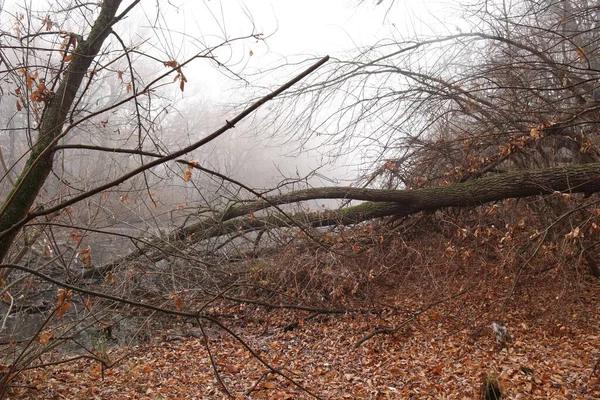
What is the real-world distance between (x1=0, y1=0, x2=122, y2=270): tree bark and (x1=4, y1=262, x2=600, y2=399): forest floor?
1.73 meters

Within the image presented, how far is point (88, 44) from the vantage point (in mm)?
3006

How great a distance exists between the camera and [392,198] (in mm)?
6789

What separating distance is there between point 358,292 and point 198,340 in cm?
209

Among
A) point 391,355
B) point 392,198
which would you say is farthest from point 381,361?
point 392,198

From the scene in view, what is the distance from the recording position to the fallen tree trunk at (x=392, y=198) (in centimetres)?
547

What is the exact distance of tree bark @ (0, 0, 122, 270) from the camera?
8.41 ft

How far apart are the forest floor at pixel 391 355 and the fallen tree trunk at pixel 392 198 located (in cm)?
102

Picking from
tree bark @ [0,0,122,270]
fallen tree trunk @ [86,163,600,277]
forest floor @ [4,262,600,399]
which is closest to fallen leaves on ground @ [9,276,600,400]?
forest floor @ [4,262,600,399]

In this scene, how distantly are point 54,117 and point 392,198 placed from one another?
476cm

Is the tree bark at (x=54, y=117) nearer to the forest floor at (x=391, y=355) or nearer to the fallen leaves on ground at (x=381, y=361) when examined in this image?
the forest floor at (x=391, y=355)

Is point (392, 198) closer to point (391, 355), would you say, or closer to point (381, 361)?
point (391, 355)

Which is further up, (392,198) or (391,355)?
(392,198)

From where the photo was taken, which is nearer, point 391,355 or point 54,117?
point 54,117

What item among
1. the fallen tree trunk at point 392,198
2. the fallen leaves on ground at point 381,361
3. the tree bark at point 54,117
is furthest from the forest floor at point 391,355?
the tree bark at point 54,117
